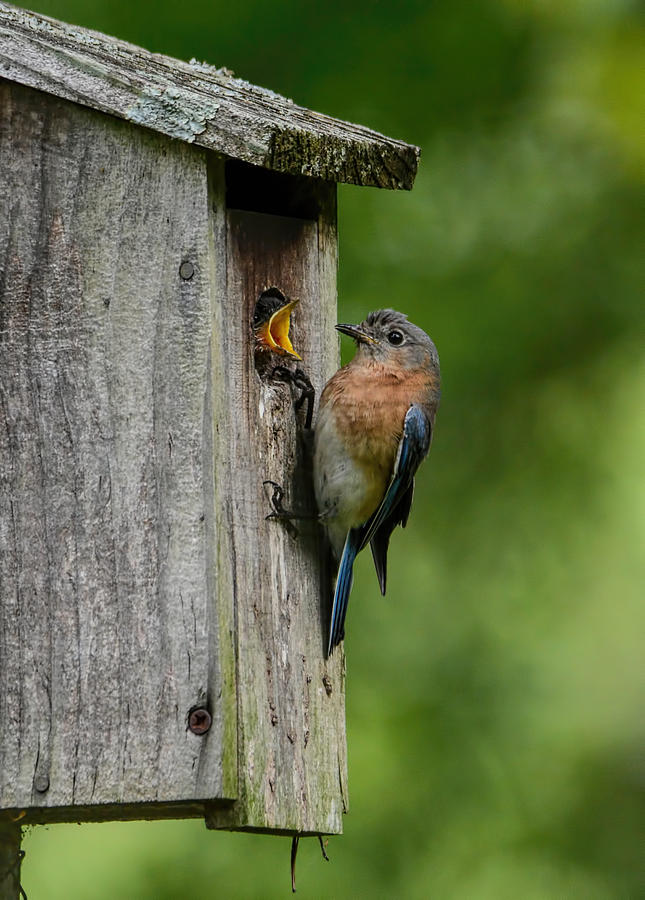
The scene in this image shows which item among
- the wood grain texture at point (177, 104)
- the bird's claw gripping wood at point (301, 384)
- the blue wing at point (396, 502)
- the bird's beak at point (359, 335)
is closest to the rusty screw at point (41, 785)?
the blue wing at point (396, 502)

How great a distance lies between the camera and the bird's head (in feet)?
14.9

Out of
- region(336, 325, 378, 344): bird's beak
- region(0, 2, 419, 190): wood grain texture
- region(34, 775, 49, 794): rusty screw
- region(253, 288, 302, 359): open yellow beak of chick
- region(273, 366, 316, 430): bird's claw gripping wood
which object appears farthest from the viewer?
region(336, 325, 378, 344): bird's beak

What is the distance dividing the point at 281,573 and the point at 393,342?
112cm

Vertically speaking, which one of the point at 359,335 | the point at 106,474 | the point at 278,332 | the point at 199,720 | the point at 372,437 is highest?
the point at 359,335

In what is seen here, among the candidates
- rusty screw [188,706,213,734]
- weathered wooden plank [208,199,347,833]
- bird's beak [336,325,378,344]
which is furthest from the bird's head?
rusty screw [188,706,213,734]

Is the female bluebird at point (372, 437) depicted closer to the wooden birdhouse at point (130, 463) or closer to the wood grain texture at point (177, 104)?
the wooden birdhouse at point (130, 463)

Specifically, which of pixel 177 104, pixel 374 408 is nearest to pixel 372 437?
pixel 374 408

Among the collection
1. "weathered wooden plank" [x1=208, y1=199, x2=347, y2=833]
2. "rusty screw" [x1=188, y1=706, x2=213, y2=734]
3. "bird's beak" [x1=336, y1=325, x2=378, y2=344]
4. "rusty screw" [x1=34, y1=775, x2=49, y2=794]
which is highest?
"bird's beak" [x1=336, y1=325, x2=378, y2=344]

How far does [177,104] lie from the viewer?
3424 millimetres

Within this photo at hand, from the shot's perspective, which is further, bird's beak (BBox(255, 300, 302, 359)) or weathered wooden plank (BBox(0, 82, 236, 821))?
bird's beak (BBox(255, 300, 302, 359))

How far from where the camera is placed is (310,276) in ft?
13.4

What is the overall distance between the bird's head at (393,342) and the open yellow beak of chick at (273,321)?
56cm

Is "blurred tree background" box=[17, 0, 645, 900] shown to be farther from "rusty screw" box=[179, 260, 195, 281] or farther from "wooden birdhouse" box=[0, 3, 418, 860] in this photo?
"rusty screw" box=[179, 260, 195, 281]

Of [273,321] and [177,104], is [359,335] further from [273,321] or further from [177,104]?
[177,104]
